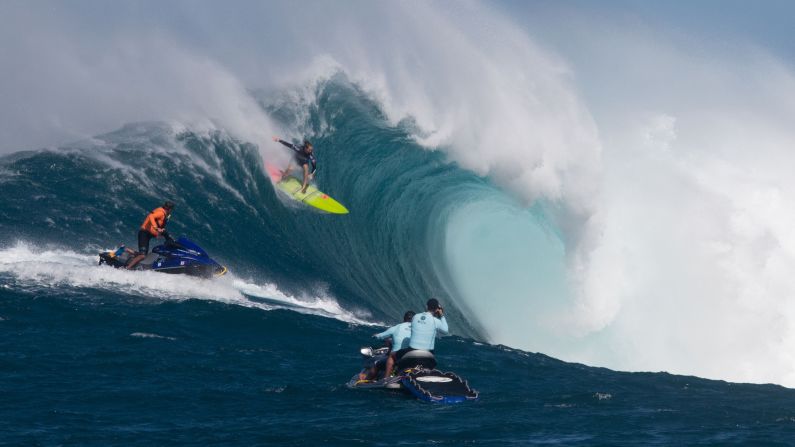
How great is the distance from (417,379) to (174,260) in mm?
6686

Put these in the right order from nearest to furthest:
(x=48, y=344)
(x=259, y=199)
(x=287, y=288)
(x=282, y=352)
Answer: (x=48, y=344), (x=282, y=352), (x=287, y=288), (x=259, y=199)

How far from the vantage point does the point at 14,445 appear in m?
9.26

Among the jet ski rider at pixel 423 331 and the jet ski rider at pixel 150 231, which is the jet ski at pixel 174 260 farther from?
the jet ski rider at pixel 423 331

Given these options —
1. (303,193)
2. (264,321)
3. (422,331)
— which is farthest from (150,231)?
(303,193)

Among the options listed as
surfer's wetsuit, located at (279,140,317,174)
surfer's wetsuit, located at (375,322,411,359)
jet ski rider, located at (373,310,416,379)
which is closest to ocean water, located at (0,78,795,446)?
jet ski rider, located at (373,310,416,379)

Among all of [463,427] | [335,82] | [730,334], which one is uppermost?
[335,82]

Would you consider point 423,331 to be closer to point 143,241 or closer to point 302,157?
point 143,241

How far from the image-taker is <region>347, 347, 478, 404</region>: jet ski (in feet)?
42.2

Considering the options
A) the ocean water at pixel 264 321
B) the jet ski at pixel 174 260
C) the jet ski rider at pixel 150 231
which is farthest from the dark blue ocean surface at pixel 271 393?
the jet ski rider at pixel 150 231

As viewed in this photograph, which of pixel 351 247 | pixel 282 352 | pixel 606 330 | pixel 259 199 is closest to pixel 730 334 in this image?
pixel 606 330

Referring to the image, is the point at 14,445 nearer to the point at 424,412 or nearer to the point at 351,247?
the point at 424,412

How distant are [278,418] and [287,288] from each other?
8.77 meters

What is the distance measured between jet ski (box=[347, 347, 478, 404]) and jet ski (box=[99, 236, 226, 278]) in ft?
16.4

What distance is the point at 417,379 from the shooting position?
43.3ft
